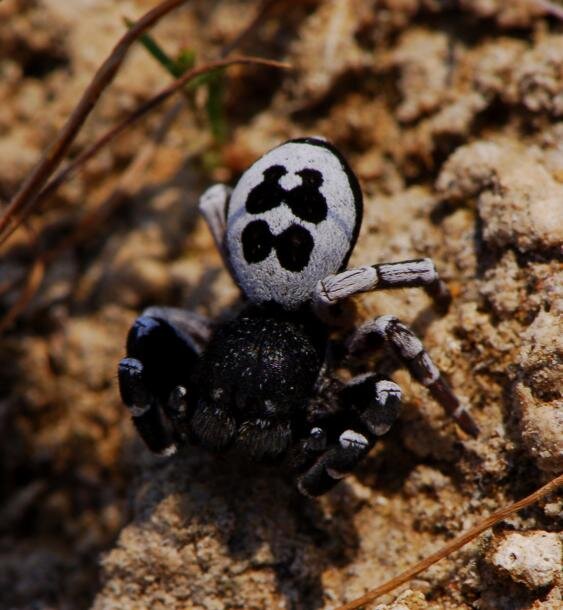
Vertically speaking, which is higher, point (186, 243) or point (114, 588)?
point (186, 243)

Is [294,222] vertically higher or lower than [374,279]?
higher

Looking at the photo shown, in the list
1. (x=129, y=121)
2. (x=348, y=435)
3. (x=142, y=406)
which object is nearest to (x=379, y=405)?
(x=348, y=435)

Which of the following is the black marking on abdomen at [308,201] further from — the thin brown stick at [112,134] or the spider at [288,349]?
the thin brown stick at [112,134]

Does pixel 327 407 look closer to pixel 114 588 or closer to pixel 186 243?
pixel 114 588

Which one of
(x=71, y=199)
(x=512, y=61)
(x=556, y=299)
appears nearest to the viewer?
(x=556, y=299)

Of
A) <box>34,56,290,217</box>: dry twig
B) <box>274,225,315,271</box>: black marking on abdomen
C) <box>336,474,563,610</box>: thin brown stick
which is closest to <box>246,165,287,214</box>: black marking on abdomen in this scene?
<box>274,225,315,271</box>: black marking on abdomen

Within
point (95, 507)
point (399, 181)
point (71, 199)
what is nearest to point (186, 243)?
point (71, 199)

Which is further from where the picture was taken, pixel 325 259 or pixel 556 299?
pixel 325 259

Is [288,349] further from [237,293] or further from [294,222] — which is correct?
[237,293]
